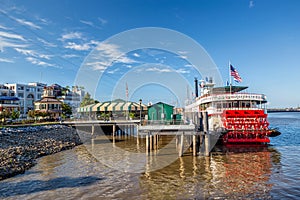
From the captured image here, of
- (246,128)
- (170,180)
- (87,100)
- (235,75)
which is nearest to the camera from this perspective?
(170,180)

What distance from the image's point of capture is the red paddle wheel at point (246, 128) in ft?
78.9

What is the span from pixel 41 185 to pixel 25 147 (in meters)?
10.4

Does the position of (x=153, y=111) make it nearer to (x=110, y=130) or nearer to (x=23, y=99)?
(x=110, y=130)

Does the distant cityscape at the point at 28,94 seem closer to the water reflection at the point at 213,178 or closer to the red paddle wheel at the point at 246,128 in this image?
the red paddle wheel at the point at 246,128

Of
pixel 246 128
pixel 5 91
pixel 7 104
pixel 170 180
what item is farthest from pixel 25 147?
pixel 5 91

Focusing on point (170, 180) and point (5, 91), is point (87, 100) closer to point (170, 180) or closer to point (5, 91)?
point (5, 91)

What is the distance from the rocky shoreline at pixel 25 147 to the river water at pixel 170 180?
3.02 feet

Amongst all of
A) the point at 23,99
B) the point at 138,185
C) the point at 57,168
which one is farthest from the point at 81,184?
the point at 23,99

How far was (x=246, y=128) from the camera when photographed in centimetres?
2453

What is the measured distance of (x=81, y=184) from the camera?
495 inches

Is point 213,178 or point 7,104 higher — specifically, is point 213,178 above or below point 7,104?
below

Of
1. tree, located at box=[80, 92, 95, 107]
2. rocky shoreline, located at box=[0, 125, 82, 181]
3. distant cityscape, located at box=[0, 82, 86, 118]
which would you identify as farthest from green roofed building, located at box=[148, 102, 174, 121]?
tree, located at box=[80, 92, 95, 107]

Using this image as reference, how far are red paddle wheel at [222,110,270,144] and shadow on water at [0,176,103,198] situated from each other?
16.2m

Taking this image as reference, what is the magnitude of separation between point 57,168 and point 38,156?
4.94 meters
